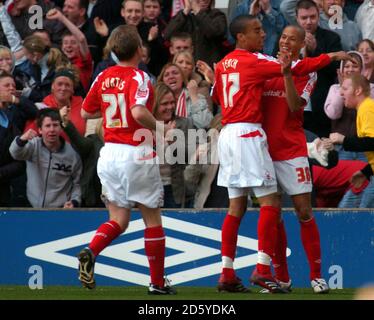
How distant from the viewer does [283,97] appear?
11.5 metres

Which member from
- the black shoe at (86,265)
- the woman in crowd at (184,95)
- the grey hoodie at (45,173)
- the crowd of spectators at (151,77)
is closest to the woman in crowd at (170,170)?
the crowd of spectators at (151,77)

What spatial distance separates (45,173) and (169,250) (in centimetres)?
172

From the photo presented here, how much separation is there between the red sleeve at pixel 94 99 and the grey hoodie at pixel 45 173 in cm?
279

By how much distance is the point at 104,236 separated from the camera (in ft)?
36.7

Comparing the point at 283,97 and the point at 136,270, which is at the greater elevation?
the point at 283,97

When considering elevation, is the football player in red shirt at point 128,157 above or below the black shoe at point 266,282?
above

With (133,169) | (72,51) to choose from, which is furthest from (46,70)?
(133,169)

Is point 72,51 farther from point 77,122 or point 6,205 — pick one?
point 6,205

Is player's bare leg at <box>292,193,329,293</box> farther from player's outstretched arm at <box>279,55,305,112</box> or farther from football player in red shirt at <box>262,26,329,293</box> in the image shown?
player's outstretched arm at <box>279,55,305,112</box>

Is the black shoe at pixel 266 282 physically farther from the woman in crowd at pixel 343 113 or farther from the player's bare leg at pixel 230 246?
the woman in crowd at pixel 343 113

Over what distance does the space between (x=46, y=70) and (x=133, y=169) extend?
504cm

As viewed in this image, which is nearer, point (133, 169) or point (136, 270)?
point (133, 169)

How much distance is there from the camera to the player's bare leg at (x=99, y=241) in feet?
35.8

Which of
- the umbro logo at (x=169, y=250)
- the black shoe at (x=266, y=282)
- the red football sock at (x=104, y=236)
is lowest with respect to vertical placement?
the umbro logo at (x=169, y=250)
